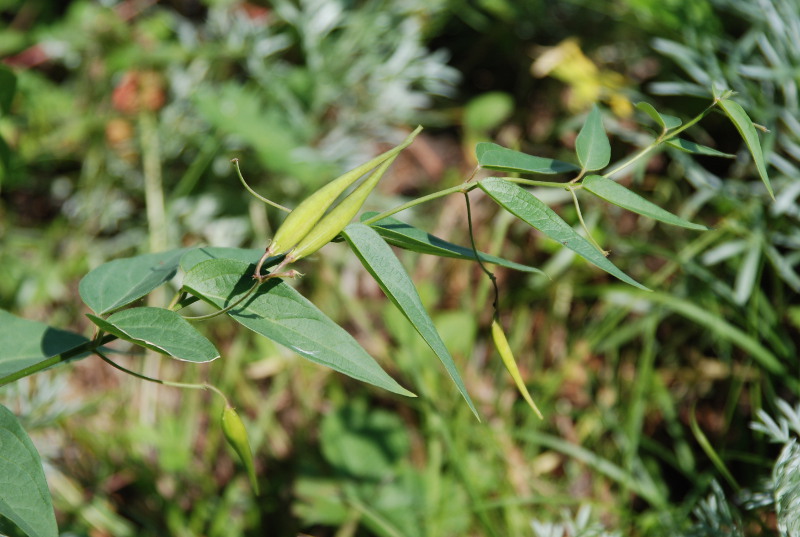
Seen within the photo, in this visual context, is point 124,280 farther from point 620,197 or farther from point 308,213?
point 620,197

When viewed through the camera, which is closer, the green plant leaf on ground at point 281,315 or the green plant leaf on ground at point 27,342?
the green plant leaf on ground at point 281,315

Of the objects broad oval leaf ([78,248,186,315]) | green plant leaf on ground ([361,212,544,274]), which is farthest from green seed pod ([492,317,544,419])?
broad oval leaf ([78,248,186,315])

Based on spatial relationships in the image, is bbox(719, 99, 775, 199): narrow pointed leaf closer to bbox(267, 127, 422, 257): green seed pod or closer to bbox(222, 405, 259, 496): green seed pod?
bbox(267, 127, 422, 257): green seed pod

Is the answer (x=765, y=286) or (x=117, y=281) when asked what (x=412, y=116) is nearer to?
(x=765, y=286)

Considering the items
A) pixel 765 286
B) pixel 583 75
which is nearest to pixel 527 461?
pixel 765 286

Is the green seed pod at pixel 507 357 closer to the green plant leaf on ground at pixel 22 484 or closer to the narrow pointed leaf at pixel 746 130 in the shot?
the narrow pointed leaf at pixel 746 130

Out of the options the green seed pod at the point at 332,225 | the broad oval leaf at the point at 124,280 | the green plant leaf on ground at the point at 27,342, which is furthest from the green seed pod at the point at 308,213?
the green plant leaf on ground at the point at 27,342

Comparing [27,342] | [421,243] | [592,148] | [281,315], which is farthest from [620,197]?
[27,342]
